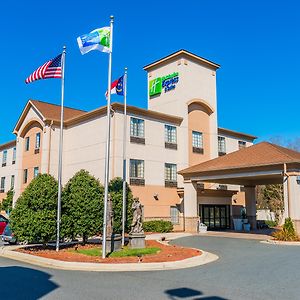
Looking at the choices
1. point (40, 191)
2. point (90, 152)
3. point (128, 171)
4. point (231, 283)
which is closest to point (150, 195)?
point (128, 171)

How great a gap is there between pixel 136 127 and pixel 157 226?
7.72 metres

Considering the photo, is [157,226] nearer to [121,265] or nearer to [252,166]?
[252,166]

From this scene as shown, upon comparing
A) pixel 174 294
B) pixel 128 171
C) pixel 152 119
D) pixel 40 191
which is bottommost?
pixel 174 294

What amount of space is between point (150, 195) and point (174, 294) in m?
22.0

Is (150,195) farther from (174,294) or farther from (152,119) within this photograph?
(174,294)

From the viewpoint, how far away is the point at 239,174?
87.0 feet

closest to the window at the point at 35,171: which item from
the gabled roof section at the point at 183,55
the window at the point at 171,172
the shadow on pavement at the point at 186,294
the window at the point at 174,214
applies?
the window at the point at 171,172

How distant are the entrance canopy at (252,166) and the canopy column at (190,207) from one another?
0.64 m

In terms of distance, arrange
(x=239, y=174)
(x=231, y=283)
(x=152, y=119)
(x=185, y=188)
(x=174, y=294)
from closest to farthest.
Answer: (x=174, y=294)
(x=231, y=283)
(x=239, y=174)
(x=185, y=188)
(x=152, y=119)

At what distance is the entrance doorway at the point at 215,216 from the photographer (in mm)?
34812

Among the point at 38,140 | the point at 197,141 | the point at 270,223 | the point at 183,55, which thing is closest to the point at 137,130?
the point at 197,141

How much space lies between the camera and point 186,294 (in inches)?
376

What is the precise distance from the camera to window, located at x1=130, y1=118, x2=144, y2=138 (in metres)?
31.1

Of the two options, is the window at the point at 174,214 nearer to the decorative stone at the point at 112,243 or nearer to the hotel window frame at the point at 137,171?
the hotel window frame at the point at 137,171
